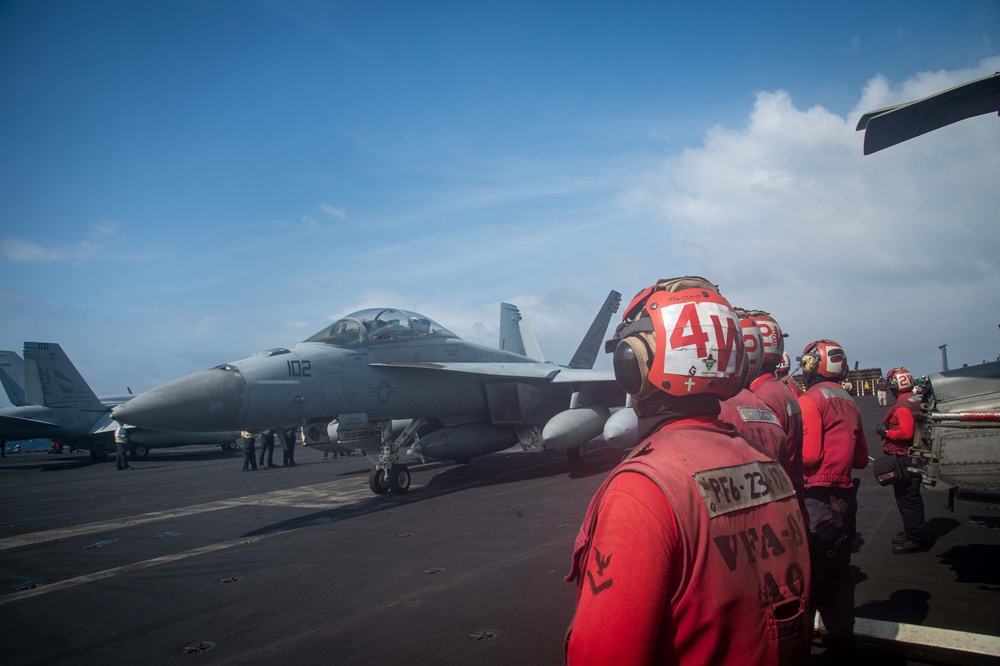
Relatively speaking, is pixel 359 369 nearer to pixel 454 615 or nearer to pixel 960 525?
pixel 454 615

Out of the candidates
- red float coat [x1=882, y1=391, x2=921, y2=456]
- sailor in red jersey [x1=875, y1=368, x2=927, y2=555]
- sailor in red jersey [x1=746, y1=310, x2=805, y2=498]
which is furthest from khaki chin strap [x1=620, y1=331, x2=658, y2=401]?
red float coat [x1=882, y1=391, x2=921, y2=456]

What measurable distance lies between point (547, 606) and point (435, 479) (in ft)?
29.8

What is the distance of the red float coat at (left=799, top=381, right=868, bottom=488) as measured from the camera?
3.94 metres

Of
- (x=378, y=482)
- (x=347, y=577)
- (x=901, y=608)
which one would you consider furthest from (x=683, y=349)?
(x=378, y=482)

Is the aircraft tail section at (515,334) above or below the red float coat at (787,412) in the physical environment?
above

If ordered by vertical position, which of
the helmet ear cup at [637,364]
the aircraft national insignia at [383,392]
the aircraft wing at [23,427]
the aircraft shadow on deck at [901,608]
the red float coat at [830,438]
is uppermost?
the helmet ear cup at [637,364]

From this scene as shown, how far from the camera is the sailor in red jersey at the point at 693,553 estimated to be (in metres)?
1.29

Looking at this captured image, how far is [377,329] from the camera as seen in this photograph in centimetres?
1183

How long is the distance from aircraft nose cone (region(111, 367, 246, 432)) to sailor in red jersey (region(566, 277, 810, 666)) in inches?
336

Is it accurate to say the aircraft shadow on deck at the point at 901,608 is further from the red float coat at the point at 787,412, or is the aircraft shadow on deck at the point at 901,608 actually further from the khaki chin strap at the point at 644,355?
the khaki chin strap at the point at 644,355

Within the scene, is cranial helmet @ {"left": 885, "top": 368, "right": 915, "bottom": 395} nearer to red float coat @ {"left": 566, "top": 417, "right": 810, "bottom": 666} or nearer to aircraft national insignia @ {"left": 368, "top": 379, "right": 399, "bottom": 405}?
red float coat @ {"left": 566, "top": 417, "right": 810, "bottom": 666}

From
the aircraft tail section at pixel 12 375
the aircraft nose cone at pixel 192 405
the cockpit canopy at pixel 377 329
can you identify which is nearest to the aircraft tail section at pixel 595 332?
the cockpit canopy at pixel 377 329

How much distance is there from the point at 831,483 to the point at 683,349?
287cm

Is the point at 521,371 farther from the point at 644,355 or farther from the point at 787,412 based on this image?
the point at 644,355
